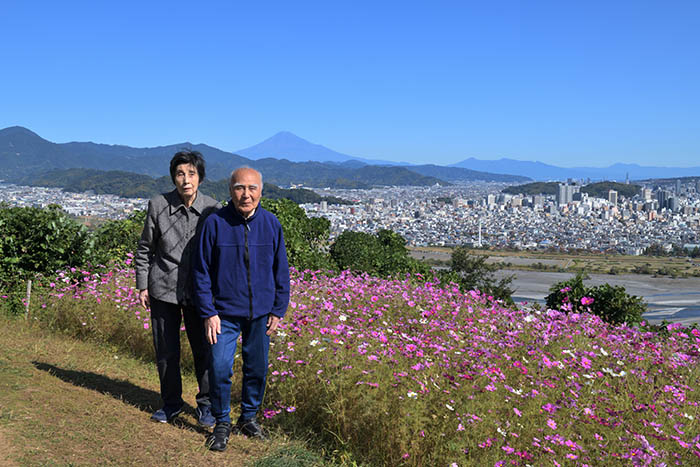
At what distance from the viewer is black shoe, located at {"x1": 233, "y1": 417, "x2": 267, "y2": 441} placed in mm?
4078

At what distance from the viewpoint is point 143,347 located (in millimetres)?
6340

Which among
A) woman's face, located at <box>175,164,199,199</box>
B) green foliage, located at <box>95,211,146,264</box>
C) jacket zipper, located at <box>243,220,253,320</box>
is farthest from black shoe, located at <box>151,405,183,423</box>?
green foliage, located at <box>95,211,146,264</box>

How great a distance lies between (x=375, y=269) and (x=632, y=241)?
8544cm

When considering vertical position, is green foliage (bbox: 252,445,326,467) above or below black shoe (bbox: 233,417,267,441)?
below

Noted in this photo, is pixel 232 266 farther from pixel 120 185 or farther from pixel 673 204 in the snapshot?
pixel 673 204

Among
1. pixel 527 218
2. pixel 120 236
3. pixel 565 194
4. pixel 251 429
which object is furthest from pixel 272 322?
pixel 565 194

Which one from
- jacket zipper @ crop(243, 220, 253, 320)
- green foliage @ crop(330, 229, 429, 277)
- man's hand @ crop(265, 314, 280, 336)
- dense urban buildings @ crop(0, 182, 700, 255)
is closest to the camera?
jacket zipper @ crop(243, 220, 253, 320)

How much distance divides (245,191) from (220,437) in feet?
5.56

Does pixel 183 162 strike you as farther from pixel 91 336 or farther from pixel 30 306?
pixel 30 306

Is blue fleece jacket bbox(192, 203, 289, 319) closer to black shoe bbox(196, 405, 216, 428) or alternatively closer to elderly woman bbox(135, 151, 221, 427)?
elderly woman bbox(135, 151, 221, 427)

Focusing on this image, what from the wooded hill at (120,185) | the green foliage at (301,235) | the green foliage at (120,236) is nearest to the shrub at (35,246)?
the green foliage at (120,236)

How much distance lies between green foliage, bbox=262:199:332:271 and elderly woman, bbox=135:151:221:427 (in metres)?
6.06

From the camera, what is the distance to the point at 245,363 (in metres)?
4.03

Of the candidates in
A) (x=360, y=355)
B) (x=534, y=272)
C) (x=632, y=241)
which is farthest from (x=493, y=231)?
(x=360, y=355)
